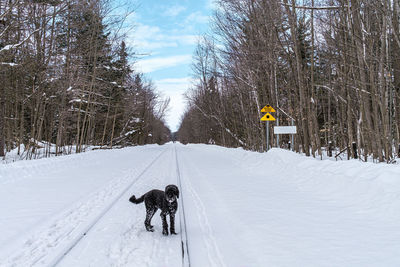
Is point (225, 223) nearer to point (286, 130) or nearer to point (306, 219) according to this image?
point (306, 219)

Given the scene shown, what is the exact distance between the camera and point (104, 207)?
5.77 meters

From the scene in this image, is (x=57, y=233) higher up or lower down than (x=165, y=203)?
lower down

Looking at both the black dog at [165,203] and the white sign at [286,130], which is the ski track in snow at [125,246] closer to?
the black dog at [165,203]

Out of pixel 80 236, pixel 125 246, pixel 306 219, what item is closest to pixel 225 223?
pixel 306 219

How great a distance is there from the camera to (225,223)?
4.72 m

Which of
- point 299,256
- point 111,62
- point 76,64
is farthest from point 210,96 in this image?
point 299,256

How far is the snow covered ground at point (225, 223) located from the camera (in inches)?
134

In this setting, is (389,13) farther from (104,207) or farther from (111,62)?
(111,62)

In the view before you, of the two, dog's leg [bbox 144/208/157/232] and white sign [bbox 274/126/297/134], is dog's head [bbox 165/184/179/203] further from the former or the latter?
white sign [bbox 274/126/297/134]

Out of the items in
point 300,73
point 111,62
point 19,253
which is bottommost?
point 19,253

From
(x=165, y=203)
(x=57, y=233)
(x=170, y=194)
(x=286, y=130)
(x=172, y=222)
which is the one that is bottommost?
(x=57, y=233)

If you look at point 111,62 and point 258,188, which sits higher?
point 111,62

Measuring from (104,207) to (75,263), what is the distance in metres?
2.63

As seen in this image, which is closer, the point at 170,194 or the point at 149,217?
the point at 170,194
